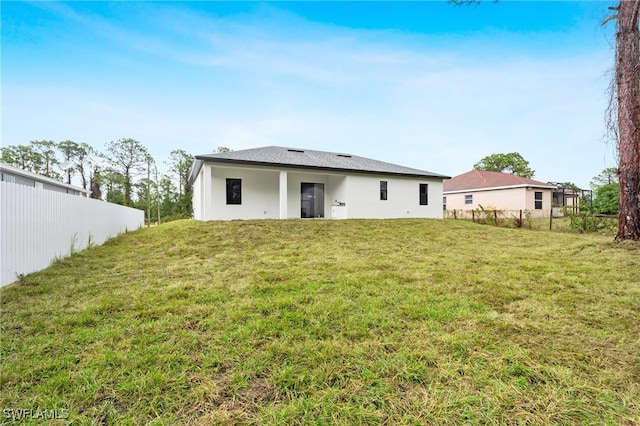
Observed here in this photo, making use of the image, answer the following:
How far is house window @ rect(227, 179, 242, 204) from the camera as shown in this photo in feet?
41.9

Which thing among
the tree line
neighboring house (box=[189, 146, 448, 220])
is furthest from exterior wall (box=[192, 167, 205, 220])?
the tree line

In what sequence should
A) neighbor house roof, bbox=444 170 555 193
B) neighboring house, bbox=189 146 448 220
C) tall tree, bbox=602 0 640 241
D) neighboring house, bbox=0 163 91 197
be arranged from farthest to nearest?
neighbor house roof, bbox=444 170 555 193 → neighboring house, bbox=0 163 91 197 → neighboring house, bbox=189 146 448 220 → tall tree, bbox=602 0 640 241

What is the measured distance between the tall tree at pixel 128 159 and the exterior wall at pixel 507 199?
3361 centimetres

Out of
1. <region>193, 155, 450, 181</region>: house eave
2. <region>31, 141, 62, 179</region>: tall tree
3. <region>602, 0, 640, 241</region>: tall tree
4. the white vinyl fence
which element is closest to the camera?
the white vinyl fence

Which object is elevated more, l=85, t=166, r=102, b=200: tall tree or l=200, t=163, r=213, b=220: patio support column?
l=85, t=166, r=102, b=200: tall tree

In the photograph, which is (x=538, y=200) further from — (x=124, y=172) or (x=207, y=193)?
(x=124, y=172)

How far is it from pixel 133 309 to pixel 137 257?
3.77 metres

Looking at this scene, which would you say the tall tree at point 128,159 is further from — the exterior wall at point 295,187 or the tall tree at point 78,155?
the exterior wall at point 295,187

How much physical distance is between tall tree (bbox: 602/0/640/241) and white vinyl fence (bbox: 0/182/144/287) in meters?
12.7

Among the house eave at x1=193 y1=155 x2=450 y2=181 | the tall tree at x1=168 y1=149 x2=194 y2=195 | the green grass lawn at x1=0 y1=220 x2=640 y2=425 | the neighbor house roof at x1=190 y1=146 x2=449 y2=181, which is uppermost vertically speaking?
the tall tree at x1=168 y1=149 x2=194 y2=195

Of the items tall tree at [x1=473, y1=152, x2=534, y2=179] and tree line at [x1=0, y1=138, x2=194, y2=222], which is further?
tall tree at [x1=473, y1=152, x2=534, y2=179]

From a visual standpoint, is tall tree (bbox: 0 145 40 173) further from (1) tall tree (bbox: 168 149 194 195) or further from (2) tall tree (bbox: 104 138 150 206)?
(1) tall tree (bbox: 168 149 194 195)

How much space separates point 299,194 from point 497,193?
678 inches

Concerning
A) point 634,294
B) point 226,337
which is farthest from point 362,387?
point 634,294
